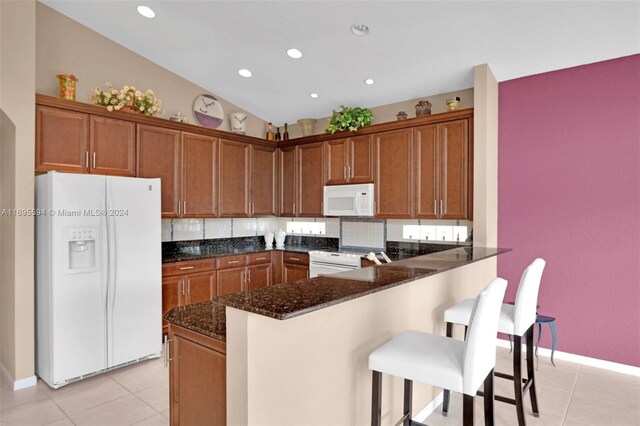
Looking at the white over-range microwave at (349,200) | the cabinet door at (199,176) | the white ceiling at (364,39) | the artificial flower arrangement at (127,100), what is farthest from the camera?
the white over-range microwave at (349,200)

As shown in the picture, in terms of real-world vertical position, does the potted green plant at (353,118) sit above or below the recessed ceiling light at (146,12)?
below

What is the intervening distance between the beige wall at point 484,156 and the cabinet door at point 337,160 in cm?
156

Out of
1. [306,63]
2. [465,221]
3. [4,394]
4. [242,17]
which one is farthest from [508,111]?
[4,394]

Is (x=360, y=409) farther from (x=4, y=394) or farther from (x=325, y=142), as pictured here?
(x=325, y=142)

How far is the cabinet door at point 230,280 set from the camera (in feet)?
13.8

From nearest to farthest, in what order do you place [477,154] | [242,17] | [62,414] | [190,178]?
1. [62,414]
2. [242,17]
3. [477,154]
4. [190,178]

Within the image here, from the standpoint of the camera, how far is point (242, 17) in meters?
3.16

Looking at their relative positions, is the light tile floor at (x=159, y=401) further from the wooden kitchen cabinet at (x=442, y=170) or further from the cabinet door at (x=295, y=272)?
the cabinet door at (x=295, y=272)

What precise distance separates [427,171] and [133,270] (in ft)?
9.86

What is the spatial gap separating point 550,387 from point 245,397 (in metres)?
2.74

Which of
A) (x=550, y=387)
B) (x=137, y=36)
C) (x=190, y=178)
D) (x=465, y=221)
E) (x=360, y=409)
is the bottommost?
(x=550, y=387)

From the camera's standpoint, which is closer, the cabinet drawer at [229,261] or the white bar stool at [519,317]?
the white bar stool at [519,317]

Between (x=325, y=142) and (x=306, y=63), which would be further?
(x=325, y=142)

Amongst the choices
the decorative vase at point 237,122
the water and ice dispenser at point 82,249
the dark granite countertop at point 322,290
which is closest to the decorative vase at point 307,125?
the decorative vase at point 237,122
